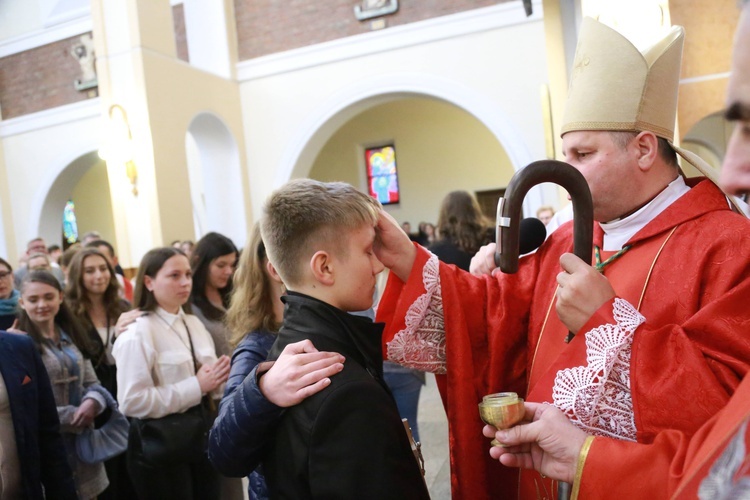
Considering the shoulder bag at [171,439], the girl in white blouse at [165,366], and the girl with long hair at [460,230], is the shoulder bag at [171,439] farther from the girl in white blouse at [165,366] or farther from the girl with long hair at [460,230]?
the girl with long hair at [460,230]

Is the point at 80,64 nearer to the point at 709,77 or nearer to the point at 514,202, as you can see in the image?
the point at 709,77

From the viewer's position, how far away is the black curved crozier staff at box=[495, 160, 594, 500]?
4.39ft

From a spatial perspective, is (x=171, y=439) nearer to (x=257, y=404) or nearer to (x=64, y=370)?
(x=64, y=370)

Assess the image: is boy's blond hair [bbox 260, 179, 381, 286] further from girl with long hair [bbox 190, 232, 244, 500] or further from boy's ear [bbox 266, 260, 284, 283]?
girl with long hair [bbox 190, 232, 244, 500]

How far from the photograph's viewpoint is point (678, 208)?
5.02 ft

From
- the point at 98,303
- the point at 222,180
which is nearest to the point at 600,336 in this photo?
the point at 98,303

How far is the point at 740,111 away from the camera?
72 cm

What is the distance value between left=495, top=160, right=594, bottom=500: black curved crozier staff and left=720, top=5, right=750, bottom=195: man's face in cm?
59

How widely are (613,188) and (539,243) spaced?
13.1 inches

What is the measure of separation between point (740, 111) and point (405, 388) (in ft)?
9.77

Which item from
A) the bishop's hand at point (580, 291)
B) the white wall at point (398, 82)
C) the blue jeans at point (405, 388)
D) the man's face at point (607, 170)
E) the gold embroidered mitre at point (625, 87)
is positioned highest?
the white wall at point (398, 82)

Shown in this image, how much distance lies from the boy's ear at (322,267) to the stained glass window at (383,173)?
1359 centimetres

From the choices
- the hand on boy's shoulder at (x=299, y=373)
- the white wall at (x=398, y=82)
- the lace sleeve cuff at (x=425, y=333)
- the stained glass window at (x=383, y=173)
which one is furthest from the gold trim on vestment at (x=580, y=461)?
the stained glass window at (x=383, y=173)

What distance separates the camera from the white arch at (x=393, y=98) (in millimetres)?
9062
